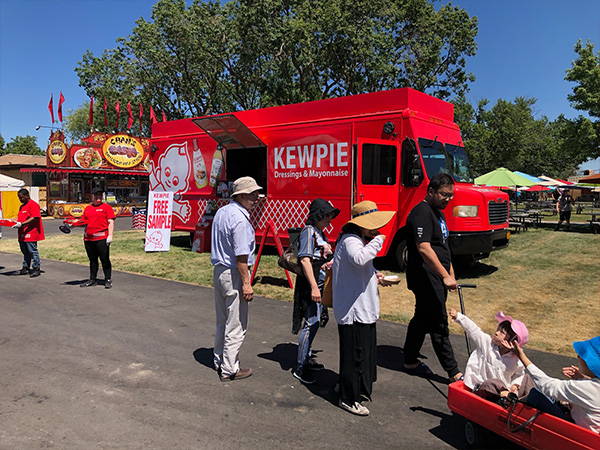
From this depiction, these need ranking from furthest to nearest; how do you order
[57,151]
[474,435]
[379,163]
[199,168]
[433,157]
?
[57,151], [199,168], [433,157], [379,163], [474,435]

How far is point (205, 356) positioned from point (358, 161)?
523 cm

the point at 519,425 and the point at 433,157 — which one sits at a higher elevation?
the point at 433,157

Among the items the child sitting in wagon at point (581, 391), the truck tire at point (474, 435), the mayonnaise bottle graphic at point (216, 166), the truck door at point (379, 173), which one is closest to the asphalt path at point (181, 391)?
the truck tire at point (474, 435)

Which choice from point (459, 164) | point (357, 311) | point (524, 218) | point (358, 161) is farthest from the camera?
point (524, 218)

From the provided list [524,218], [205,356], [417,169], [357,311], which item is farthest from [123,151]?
[357,311]

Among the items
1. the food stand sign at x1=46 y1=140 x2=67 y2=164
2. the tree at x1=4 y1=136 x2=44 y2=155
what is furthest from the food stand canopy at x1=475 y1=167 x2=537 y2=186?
the tree at x1=4 y1=136 x2=44 y2=155

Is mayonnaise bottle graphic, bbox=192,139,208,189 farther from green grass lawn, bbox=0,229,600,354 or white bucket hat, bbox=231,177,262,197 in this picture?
white bucket hat, bbox=231,177,262,197

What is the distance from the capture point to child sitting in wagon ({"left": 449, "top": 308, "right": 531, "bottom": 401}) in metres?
3.01

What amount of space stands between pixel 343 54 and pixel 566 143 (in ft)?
37.5

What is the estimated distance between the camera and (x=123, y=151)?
31641 mm

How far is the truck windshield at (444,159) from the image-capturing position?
892 cm

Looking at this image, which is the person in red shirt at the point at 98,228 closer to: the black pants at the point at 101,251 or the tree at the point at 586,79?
the black pants at the point at 101,251

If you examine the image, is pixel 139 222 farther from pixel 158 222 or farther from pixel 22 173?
pixel 22 173

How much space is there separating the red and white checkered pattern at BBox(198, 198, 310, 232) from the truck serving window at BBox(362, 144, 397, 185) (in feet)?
5.28
